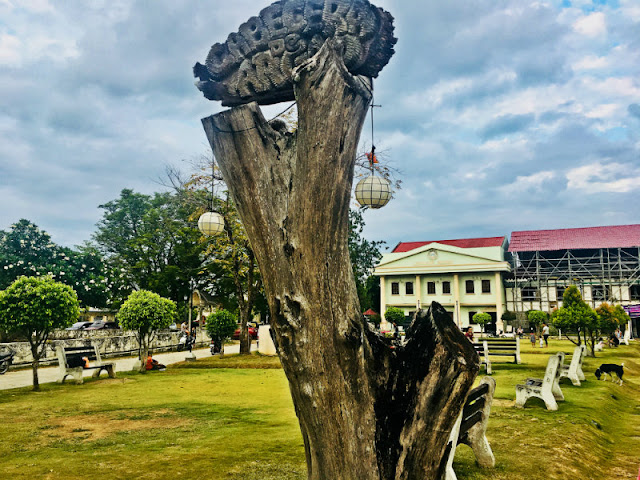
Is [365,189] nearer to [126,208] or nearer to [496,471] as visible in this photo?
[496,471]

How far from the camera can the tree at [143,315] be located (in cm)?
1341

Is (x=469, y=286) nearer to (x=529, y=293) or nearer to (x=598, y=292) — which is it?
(x=529, y=293)

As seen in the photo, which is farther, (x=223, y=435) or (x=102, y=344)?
(x=102, y=344)

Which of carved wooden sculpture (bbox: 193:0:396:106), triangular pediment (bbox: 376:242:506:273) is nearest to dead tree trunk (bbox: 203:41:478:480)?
carved wooden sculpture (bbox: 193:0:396:106)

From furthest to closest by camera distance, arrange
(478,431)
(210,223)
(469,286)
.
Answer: (469,286) → (210,223) → (478,431)

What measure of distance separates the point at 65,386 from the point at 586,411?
1048cm

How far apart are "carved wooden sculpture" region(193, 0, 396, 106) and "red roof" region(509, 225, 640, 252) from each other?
39.0 m

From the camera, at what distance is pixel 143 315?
1341 cm

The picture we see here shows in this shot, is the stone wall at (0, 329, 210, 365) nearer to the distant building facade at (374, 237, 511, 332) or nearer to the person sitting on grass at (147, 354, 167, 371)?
the person sitting on grass at (147, 354, 167, 371)

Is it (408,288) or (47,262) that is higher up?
(47,262)

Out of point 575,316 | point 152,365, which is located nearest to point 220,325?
point 152,365

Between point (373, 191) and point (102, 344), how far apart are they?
17.3 m

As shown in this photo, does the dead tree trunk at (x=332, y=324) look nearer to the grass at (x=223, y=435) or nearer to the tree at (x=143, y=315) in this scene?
the grass at (x=223, y=435)

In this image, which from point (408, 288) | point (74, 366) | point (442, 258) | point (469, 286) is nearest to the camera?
point (74, 366)
